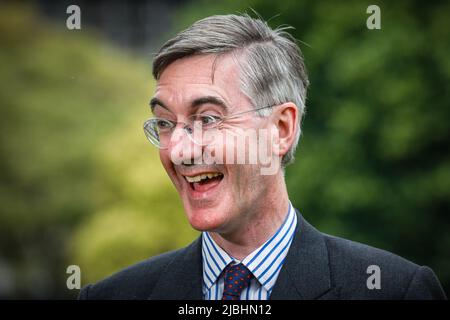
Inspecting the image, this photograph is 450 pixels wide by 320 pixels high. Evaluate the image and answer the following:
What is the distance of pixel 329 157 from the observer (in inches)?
653

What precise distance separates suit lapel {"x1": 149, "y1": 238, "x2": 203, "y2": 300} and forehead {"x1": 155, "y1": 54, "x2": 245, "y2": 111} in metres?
0.83

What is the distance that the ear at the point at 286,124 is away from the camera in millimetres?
3486

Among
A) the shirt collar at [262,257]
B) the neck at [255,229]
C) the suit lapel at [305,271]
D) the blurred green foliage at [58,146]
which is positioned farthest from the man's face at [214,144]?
the blurred green foliage at [58,146]

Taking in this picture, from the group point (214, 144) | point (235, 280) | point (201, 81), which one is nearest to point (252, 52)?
point (201, 81)

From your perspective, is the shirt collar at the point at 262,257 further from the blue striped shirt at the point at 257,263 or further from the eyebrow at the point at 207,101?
the eyebrow at the point at 207,101

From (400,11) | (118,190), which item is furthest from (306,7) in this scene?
(118,190)

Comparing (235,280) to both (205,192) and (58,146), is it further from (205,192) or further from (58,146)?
(58,146)

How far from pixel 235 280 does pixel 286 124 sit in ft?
2.47

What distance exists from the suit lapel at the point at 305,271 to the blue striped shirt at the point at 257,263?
0.05 meters

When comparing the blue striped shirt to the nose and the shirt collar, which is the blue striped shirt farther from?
the nose

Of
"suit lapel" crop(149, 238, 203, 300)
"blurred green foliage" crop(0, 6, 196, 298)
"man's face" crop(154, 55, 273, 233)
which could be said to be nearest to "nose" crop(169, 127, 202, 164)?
"man's face" crop(154, 55, 273, 233)

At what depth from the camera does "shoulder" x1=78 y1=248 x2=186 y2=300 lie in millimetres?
3730

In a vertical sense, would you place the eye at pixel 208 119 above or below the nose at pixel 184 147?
above
